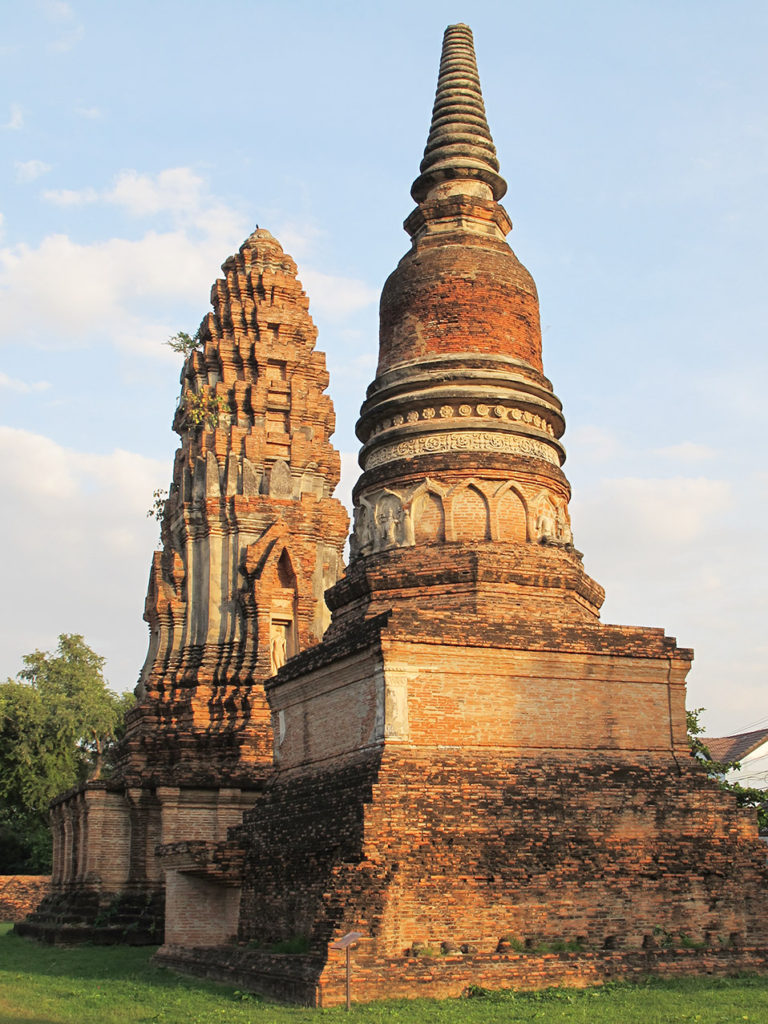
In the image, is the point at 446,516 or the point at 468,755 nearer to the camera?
the point at 468,755

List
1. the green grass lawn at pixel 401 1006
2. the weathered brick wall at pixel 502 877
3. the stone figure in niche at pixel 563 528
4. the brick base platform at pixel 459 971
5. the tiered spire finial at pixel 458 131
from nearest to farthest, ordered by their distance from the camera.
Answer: the green grass lawn at pixel 401 1006, the brick base platform at pixel 459 971, the weathered brick wall at pixel 502 877, the stone figure in niche at pixel 563 528, the tiered spire finial at pixel 458 131

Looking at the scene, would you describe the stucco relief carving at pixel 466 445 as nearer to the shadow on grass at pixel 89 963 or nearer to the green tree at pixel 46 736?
the shadow on grass at pixel 89 963

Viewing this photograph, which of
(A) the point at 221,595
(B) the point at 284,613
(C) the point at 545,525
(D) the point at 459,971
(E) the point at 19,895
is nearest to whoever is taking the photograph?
(D) the point at 459,971

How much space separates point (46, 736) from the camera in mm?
45781

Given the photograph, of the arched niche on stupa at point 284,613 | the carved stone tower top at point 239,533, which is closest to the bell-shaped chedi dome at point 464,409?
the carved stone tower top at point 239,533

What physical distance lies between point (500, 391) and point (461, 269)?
223 centimetres

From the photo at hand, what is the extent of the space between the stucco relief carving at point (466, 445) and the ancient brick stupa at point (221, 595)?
9.41 metres

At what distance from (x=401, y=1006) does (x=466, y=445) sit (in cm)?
844

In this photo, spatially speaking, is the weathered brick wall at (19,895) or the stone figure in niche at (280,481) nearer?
the stone figure in niche at (280,481)

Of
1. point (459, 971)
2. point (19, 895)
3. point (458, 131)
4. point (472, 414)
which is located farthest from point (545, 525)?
point (19, 895)

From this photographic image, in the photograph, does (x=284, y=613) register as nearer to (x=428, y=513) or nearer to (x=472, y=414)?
(x=428, y=513)

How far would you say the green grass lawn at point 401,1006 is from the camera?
37.4 feet

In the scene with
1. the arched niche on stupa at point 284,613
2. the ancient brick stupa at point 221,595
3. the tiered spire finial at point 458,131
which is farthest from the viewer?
the arched niche on stupa at point 284,613

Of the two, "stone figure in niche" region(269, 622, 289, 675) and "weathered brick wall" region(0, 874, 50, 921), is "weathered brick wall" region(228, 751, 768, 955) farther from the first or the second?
"weathered brick wall" region(0, 874, 50, 921)
